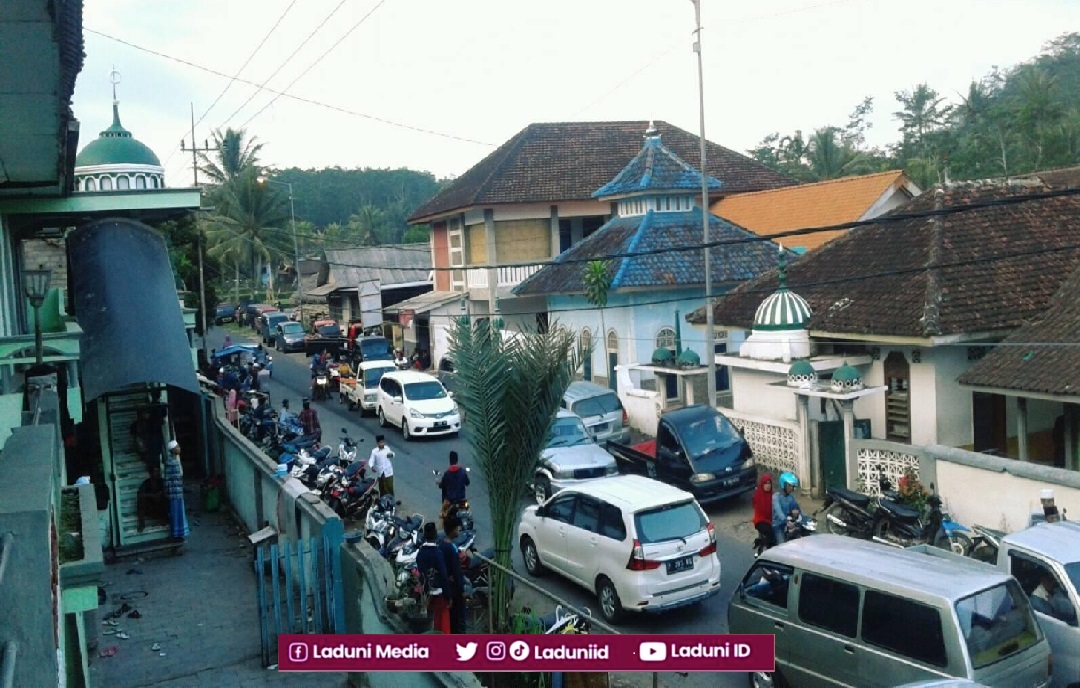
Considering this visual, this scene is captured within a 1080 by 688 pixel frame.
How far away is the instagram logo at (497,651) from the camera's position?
8539 mm

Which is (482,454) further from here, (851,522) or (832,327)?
(832,327)

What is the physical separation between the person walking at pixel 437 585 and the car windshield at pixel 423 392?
1550 cm

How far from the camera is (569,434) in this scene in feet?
64.6

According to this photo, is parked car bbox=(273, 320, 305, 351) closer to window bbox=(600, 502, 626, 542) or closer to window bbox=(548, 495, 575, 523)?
window bbox=(548, 495, 575, 523)

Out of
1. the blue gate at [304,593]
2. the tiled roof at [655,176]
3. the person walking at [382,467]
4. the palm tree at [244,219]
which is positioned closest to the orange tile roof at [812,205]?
the tiled roof at [655,176]

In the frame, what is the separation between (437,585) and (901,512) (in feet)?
Answer: 24.3

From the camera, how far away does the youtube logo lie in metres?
8.09

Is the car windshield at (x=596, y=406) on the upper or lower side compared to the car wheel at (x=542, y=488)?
upper

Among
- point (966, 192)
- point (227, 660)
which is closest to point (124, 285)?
point (227, 660)

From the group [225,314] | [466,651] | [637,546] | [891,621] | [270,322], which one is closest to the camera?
[466,651]

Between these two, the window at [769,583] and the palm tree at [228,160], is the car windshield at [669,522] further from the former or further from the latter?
the palm tree at [228,160]

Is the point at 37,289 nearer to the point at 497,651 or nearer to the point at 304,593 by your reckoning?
the point at 304,593

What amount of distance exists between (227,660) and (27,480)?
5759mm

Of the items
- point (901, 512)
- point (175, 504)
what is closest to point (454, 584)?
point (175, 504)
